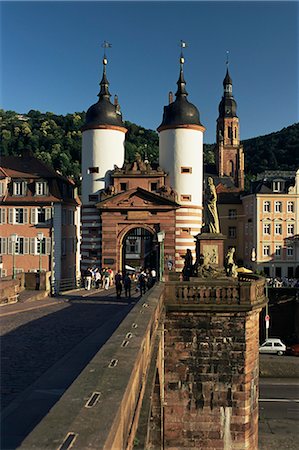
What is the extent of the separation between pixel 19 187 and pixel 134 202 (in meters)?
11.8

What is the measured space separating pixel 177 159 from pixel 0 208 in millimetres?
15945

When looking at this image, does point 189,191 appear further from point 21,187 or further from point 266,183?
point 266,183

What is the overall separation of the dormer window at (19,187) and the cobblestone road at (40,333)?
73.1 ft

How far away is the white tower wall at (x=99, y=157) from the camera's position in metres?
39.4

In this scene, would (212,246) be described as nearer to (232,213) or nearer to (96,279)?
(96,279)

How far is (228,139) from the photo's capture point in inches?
4092

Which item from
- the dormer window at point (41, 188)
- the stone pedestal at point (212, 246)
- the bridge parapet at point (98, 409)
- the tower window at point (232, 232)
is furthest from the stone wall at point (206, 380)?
the tower window at point (232, 232)

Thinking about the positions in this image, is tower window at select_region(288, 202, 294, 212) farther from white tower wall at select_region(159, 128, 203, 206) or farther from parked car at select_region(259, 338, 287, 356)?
white tower wall at select_region(159, 128, 203, 206)

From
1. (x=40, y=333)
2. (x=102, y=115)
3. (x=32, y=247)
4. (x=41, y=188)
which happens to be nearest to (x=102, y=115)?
(x=102, y=115)

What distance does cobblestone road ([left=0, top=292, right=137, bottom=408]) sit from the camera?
9.72m

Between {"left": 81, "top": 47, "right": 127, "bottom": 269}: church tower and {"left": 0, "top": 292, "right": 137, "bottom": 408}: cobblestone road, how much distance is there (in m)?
15.3

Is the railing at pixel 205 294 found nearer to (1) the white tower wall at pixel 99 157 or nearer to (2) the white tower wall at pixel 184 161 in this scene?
(2) the white tower wall at pixel 184 161

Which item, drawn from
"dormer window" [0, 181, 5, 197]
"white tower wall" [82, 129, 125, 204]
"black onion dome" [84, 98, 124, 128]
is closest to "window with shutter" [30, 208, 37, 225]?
"dormer window" [0, 181, 5, 197]

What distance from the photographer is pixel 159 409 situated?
590 inches
